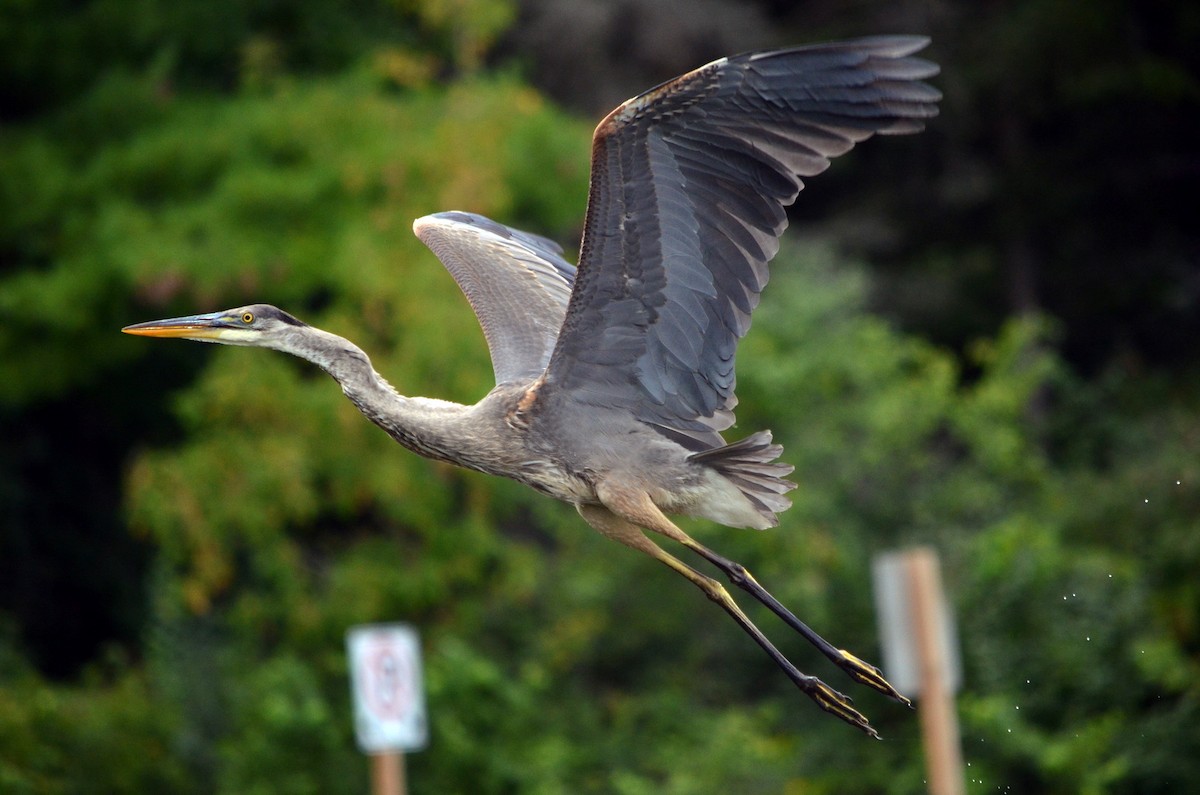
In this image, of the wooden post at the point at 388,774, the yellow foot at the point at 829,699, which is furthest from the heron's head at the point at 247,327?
the wooden post at the point at 388,774

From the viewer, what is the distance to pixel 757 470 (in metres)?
5.88

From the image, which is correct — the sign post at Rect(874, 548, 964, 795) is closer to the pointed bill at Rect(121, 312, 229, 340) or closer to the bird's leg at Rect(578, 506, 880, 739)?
the bird's leg at Rect(578, 506, 880, 739)

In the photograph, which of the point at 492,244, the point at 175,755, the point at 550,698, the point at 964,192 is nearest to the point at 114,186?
the point at 175,755

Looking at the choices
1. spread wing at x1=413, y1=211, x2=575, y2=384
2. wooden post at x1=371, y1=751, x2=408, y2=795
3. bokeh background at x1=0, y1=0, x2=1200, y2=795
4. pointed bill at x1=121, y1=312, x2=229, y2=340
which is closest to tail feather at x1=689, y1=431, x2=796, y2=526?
spread wing at x1=413, y1=211, x2=575, y2=384

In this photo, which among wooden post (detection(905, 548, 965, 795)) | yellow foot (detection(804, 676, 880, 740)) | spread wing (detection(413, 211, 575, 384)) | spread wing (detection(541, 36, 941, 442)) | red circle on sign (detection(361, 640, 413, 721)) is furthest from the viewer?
red circle on sign (detection(361, 640, 413, 721))

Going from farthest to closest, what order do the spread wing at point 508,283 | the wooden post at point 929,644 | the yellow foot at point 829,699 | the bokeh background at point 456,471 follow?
the bokeh background at point 456,471
the wooden post at point 929,644
the spread wing at point 508,283
the yellow foot at point 829,699

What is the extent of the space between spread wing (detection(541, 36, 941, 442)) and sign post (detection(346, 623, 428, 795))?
382 centimetres

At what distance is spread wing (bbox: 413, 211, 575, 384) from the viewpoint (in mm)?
6562

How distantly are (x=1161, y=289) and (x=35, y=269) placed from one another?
11.8m

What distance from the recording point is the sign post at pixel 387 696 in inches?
357

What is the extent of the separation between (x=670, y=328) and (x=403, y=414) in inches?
40.4

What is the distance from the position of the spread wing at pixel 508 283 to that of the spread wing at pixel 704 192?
2.44 ft

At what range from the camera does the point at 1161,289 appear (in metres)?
18.5

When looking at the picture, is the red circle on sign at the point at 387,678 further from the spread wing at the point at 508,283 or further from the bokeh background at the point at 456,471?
the spread wing at the point at 508,283
